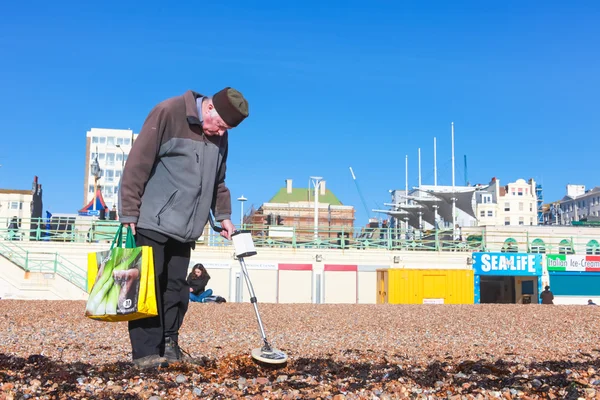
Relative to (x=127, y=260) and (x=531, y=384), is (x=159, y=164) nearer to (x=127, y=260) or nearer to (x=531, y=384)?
(x=127, y=260)

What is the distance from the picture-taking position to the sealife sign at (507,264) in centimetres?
3084

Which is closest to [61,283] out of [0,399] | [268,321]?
[268,321]

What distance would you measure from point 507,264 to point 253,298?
2875cm

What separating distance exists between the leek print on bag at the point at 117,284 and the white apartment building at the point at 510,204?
11854cm

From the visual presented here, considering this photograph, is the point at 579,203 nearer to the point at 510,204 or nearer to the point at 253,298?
the point at 510,204

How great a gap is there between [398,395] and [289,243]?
28.8m

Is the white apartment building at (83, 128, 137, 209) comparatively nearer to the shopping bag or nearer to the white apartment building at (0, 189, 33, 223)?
the white apartment building at (0, 189, 33, 223)

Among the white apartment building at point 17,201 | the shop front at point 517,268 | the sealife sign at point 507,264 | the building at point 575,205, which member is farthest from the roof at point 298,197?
the sealife sign at point 507,264

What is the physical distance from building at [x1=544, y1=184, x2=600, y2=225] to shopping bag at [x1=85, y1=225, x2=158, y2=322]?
12419 cm

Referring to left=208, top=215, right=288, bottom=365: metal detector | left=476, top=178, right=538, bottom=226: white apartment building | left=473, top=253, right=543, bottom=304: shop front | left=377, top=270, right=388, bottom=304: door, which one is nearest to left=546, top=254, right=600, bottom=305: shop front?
left=473, top=253, right=543, bottom=304: shop front

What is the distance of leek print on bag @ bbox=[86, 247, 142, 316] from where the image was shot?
357cm

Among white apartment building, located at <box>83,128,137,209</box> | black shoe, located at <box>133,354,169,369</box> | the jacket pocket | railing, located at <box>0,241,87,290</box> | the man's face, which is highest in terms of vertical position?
white apartment building, located at <box>83,128,137,209</box>

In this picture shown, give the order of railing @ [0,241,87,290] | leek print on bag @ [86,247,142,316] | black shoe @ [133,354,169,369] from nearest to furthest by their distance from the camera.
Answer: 1. leek print on bag @ [86,247,142,316]
2. black shoe @ [133,354,169,369]
3. railing @ [0,241,87,290]

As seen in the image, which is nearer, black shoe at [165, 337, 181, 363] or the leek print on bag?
the leek print on bag
